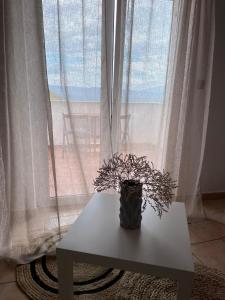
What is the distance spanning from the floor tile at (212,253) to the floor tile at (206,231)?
6 cm

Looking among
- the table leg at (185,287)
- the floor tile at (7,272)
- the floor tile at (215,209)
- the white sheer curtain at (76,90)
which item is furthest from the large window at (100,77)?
the table leg at (185,287)

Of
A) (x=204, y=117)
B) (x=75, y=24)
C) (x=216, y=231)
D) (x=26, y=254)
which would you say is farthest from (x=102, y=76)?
(x=216, y=231)

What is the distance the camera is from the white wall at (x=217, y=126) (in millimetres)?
2152

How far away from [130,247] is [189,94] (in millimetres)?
1322

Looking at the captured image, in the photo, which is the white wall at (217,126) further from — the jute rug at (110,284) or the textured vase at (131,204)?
the textured vase at (131,204)

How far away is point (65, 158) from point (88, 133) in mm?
246

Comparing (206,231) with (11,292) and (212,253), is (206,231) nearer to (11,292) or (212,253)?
(212,253)

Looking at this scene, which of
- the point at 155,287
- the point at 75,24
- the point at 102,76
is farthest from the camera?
the point at 102,76

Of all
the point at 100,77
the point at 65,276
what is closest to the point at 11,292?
the point at 65,276

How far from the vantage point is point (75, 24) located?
1637 mm

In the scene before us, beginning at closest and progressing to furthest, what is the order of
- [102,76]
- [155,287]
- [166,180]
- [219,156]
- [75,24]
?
[166,180], [155,287], [75,24], [102,76], [219,156]

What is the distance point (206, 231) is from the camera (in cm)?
204

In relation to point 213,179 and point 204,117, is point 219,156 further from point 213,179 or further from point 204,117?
point 204,117

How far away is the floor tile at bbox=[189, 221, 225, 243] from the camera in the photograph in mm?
1945
